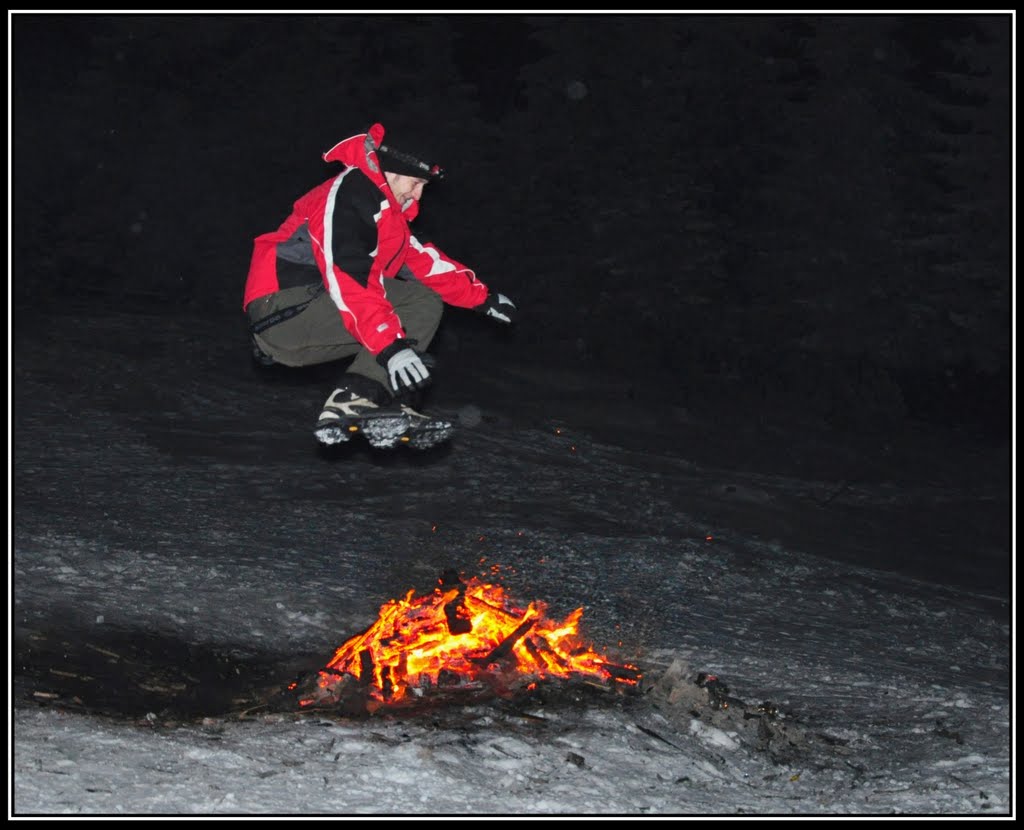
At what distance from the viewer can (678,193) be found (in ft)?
48.2

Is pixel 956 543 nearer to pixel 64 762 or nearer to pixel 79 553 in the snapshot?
pixel 79 553

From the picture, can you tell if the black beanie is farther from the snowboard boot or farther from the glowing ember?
the glowing ember

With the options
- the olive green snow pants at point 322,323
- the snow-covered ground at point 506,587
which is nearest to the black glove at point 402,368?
the olive green snow pants at point 322,323

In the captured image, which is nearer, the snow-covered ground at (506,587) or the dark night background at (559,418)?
the snow-covered ground at (506,587)

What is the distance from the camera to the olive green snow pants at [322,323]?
17.7ft

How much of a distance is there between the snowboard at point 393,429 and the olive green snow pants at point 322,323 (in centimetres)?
19

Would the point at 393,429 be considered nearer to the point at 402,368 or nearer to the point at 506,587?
the point at 402,368

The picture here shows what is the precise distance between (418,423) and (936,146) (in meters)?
10.3

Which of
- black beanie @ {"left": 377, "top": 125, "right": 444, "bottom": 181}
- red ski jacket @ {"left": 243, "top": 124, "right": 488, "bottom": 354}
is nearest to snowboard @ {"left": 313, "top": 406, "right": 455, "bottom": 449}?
red ski jacket @ {"left": 243, "top": 124, "right": 488, "bottom": 354}

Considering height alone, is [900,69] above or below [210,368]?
above

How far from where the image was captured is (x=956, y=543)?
9594mm

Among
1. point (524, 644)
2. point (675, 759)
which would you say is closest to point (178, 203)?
point (524, 644)

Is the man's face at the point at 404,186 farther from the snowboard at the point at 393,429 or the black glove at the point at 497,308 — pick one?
the snowboard at the point at 393,429

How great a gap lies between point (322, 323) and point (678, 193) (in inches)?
390
